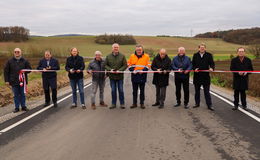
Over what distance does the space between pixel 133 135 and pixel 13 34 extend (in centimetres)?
8170

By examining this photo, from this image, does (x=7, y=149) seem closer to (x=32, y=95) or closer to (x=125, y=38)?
(x=32, y=95)

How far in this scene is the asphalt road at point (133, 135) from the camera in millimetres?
4621

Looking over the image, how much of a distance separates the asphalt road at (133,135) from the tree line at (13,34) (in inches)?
3031

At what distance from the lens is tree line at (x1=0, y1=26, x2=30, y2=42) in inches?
3027

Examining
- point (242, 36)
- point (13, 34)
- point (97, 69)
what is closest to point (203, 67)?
point (97, 69)

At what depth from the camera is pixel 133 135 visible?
222 inches

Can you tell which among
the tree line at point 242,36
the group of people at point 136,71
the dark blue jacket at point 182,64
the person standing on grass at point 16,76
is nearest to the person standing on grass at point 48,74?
the group of people at point 136,71

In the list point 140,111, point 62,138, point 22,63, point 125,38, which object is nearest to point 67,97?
point 22,63

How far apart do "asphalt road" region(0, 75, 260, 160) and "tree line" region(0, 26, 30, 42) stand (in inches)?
3031

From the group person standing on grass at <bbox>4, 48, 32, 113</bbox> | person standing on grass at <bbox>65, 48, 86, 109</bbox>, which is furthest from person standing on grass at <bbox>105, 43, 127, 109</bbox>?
person standing on grass at <bbox>4, 48, 32, 113</bbox>

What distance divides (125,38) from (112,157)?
86232mm

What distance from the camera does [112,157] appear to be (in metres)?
4.46

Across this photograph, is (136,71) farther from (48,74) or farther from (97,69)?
(48,74)

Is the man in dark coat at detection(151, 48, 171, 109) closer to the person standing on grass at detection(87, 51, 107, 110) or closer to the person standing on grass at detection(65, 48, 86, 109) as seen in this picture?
the person standing on grass at detection(87, 51, 107, 110)
